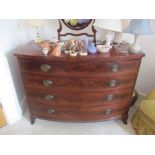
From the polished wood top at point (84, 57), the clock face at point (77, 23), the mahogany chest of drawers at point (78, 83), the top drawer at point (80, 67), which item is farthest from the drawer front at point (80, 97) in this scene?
the clock face at point (77, 23)

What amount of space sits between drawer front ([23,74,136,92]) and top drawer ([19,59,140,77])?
65 mm

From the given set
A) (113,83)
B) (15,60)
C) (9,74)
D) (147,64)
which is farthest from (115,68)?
(15,60)

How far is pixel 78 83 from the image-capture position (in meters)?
1.52

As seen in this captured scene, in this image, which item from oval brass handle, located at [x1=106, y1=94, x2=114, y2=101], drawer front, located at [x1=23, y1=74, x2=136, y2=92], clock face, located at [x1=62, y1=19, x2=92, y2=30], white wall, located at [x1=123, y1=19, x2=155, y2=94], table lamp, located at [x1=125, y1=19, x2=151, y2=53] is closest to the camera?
table lamp, located at [x1=125, y1=19, x2=151, y2=53]

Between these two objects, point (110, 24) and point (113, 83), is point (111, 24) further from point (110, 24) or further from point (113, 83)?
point (113, 83)

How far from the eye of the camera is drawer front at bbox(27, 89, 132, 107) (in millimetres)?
1601

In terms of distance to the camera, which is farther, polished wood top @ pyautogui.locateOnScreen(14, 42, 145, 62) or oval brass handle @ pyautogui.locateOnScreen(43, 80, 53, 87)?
oval brass handle @ pyautogui.locateOnScreen(43, 80, 53, 87)

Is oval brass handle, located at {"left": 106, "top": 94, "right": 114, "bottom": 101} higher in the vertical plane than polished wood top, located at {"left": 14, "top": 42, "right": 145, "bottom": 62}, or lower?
lower

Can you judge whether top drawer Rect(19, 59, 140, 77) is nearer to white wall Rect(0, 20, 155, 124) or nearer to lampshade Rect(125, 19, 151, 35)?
lampshade Rect(125, 19, 151, 35)

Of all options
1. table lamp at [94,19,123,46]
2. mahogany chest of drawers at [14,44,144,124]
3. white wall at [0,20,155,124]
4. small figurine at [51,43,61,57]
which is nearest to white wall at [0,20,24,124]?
white wall at [0,20,155,124]

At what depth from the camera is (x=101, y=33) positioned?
1.98 meters

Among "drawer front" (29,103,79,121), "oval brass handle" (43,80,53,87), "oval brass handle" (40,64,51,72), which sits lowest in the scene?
"drawer front" (29,103,79,121)
